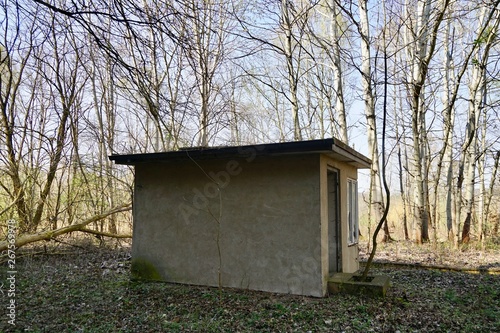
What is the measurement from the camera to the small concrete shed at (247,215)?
527 centimetres

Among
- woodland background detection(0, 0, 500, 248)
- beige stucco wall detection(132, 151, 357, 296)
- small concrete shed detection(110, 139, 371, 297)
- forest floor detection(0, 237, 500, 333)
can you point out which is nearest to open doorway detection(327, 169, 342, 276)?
small concrete shed detection(110, 139, 371, 297)

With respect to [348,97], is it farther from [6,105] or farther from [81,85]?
[6,105]

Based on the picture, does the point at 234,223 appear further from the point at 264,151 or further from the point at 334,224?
the point at 334,224

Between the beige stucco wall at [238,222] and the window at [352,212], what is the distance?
277 millimetres

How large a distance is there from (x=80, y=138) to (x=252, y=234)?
22.1 ft

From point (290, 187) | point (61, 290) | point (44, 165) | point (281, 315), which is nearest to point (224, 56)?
point (44, 165)

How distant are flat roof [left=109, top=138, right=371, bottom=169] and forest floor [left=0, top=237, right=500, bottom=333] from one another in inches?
83.0

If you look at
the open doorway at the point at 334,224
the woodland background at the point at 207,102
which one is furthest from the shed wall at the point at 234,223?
the woodland background at the point at 207,102

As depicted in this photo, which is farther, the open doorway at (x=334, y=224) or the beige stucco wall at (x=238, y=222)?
the open doorway at (x=334, y=224)

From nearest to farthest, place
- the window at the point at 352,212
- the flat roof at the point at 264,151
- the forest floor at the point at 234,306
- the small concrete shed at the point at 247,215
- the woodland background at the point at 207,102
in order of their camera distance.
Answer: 1. the forest floor at the point at 234,306
2. the flat roof at the point at 264,151
3. the small concrete shed at the point at 247,215
4. the window at the point at 352,212
5. the woodland background at the point at 207,102

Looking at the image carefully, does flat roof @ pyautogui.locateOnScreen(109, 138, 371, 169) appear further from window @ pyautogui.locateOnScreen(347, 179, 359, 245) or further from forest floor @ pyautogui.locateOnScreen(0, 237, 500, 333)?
forest floor @ pyautogui.locateOnScreen(0, 237, 500, 333)

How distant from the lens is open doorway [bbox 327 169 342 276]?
615cm

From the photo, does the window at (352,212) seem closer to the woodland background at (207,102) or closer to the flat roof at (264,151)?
the flat roof at (264,151)

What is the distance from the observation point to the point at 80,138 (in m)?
9.95
